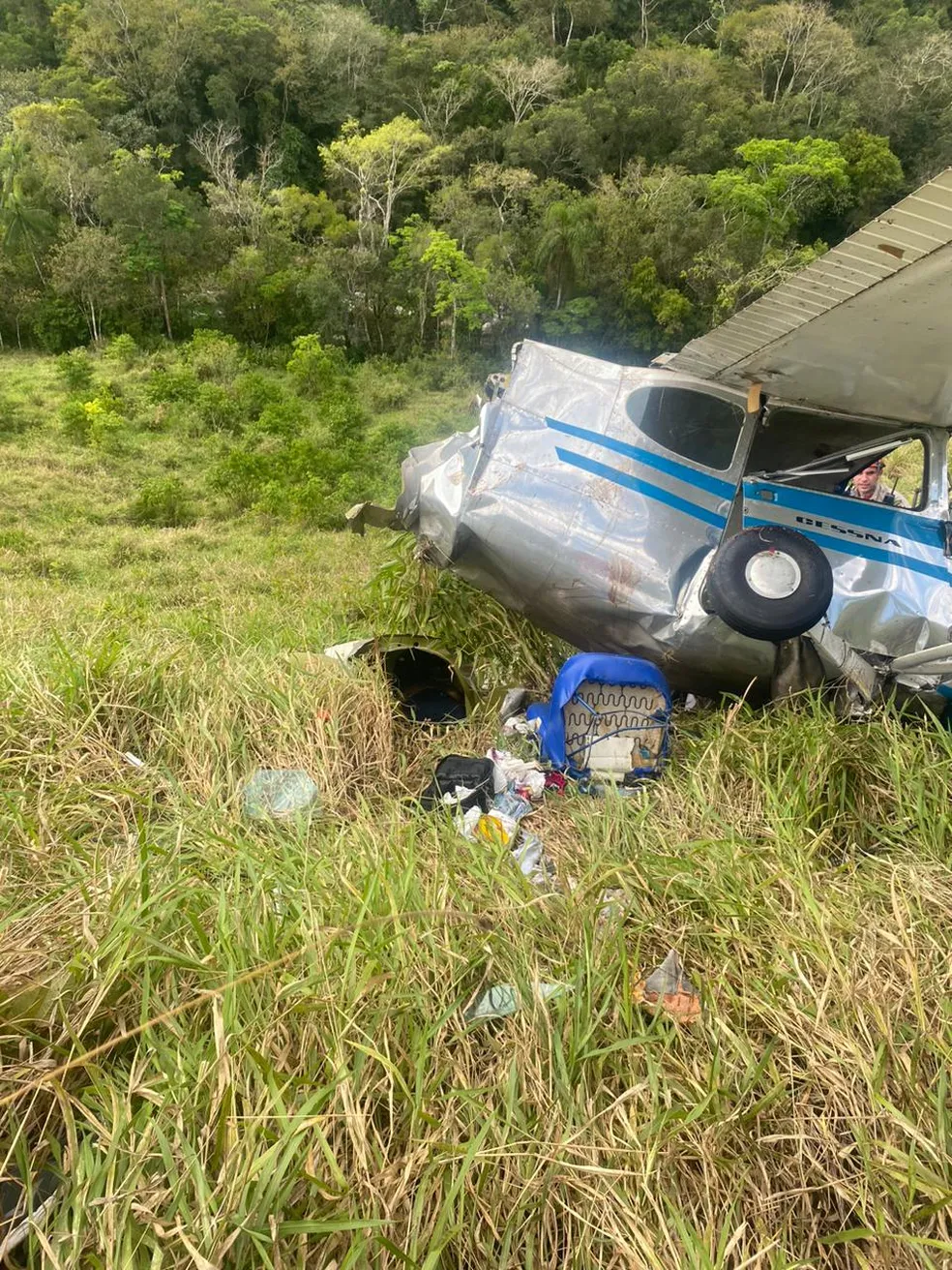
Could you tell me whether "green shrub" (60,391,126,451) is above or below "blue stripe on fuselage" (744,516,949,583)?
below

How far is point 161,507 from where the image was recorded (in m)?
10.9

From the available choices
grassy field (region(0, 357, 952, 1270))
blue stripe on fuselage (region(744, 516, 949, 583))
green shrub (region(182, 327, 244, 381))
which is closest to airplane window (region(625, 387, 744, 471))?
blue stripe on fuselage (region(744, 516, 949, 583))

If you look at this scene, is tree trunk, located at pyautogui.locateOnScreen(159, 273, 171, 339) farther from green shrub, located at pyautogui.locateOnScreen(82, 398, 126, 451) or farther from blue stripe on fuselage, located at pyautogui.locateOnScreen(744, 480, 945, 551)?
blue stripe on fuselage, located at pyautogui.locateOnScreen(744, 480, 945, 551)

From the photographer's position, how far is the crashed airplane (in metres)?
3.77

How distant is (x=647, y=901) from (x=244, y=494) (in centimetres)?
1086

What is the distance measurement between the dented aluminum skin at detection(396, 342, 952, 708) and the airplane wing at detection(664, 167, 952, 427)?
0.99 feet

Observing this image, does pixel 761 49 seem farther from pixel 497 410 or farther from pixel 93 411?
pixel 497 410

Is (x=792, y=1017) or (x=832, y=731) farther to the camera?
(x=832, y=731)

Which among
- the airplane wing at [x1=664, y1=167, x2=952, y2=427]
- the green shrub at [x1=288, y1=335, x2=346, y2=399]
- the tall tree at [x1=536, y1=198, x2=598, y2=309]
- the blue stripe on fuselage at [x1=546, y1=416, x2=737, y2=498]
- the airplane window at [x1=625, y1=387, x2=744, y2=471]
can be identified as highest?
the airplane wing at [x1=664, y1=167, x2=952, y2=427]

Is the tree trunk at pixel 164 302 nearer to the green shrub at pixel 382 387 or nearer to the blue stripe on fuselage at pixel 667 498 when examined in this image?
the green shrub at pixel 382 387

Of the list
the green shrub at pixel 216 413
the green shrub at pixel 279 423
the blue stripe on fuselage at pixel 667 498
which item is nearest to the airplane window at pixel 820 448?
the blue stripe on fuselage at pixel 667 498

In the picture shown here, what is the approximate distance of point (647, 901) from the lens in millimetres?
2348

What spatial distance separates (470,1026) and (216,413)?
15.6m

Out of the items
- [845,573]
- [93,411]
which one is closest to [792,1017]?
[845,573]
